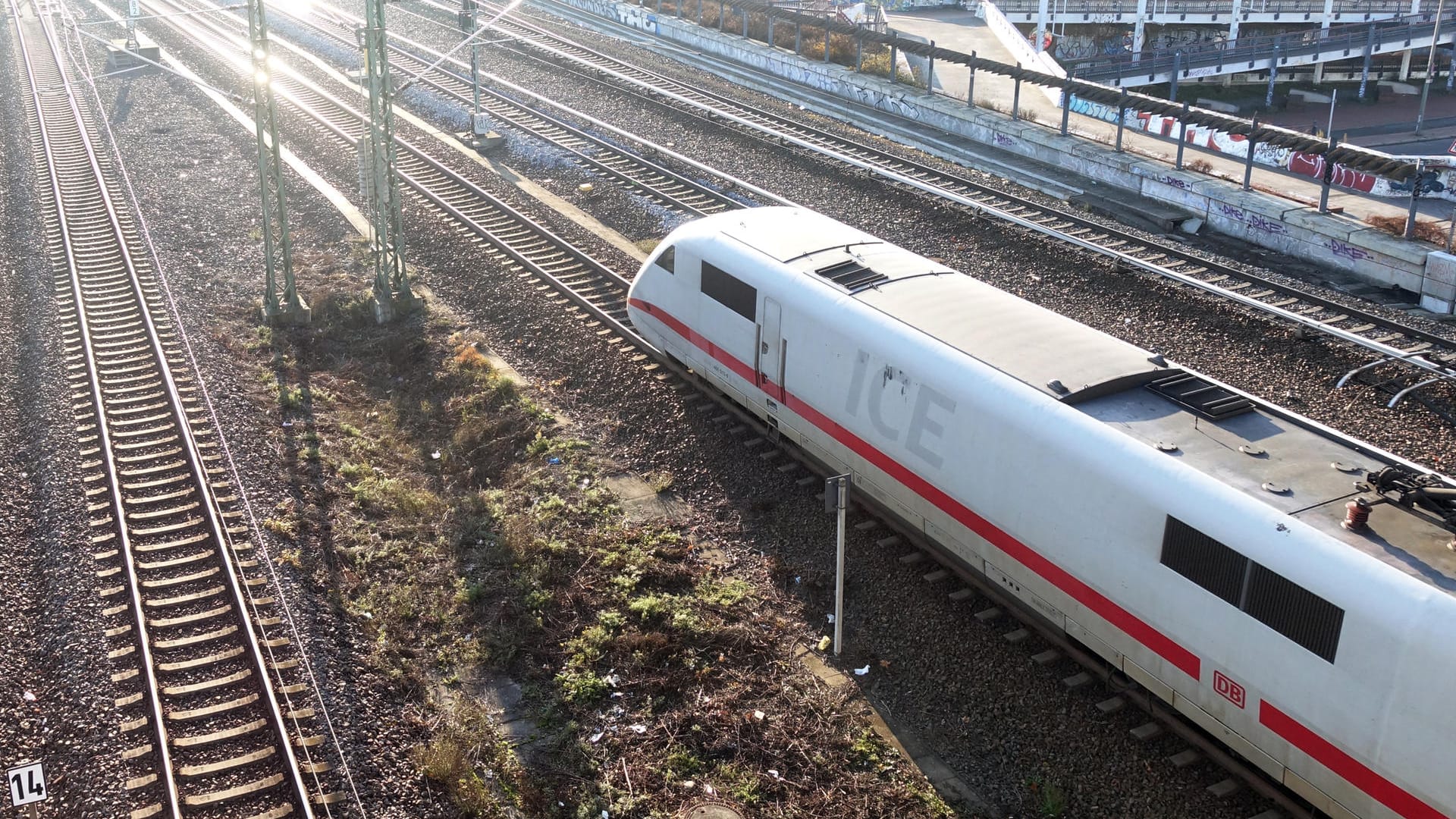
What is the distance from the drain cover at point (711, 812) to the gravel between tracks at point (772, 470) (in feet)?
6.72

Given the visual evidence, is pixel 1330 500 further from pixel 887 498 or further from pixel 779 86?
pixel 779 86

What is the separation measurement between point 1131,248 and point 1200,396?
1261 cm

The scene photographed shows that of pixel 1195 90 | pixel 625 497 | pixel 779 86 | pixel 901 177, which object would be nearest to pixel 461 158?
pixel 901 177

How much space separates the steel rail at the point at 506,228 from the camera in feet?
67.3

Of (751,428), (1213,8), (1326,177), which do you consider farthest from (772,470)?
(1213,8)

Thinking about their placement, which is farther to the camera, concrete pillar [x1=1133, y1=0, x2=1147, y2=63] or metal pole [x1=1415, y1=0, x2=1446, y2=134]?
concrete pillar [x1=1133, y1=0, x2=1147, y2=63]

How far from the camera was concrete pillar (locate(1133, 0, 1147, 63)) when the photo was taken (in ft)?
211

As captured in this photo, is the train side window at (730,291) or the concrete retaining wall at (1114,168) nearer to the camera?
the train side window at (730,291)

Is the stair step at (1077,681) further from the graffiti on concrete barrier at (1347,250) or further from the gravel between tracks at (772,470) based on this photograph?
the graffiti on concrete barrier at (1347,250)

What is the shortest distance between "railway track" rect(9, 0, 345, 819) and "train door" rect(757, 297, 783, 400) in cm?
632

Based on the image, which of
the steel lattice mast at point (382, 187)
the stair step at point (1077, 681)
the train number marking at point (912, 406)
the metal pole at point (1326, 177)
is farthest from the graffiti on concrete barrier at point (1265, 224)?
the steel lattice mast at point (382, 187)

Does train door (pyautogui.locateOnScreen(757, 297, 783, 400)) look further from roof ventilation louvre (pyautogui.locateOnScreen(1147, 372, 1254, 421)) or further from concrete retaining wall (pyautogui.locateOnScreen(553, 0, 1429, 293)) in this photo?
concrete retaining wall (pyautogui.locateOnScreen(553, 0, 1429, 293))

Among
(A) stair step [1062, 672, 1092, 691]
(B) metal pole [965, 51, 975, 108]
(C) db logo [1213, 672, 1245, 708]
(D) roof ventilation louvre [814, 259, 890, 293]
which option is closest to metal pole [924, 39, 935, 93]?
(B) metal pole [965, 51, 975, 108]

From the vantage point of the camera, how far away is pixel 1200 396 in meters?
10.9
